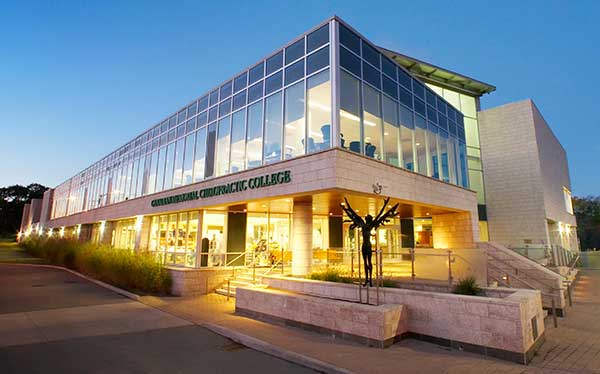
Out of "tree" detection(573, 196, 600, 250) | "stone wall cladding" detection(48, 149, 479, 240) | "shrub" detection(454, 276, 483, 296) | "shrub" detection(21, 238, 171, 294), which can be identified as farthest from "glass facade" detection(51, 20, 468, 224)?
"tree" detection(573, 196, 600, 250)

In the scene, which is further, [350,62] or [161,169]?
[161,169]

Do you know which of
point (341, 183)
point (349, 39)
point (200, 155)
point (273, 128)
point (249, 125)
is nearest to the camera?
point (341, 183)

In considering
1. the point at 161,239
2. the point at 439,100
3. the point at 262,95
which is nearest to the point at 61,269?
the point at 161,239

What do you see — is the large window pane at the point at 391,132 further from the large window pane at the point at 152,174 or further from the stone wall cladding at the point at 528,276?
the large window pane at the point at 152,174

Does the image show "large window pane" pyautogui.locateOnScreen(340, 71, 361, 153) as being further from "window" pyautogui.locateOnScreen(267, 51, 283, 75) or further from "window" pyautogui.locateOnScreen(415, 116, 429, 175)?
"window" pyautogui.locateOnScreen(415, 116, 429, 175)

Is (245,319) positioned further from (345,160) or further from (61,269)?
(61,269)

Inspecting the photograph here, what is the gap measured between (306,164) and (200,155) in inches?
361

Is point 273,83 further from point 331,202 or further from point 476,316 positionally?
point 476,316

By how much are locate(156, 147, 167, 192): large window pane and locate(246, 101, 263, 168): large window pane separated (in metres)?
9.78

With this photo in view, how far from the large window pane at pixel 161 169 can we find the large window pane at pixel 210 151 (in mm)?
5797

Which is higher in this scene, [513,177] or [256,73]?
[256,73]

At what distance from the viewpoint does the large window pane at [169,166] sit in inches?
815

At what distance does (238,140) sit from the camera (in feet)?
50.6

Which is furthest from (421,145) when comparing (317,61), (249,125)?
(249,125)
